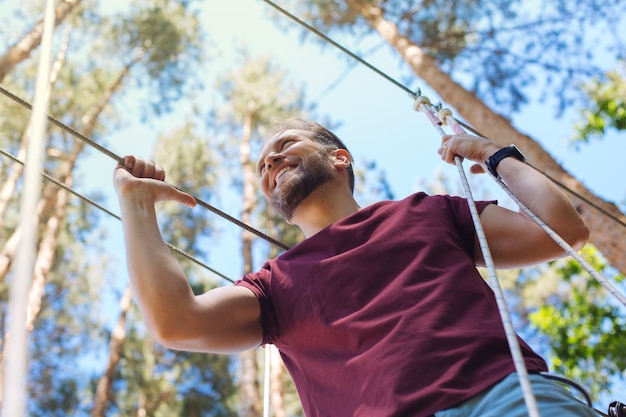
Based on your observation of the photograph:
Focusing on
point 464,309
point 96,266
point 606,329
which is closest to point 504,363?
point 464,309

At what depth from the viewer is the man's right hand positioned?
5.55ft

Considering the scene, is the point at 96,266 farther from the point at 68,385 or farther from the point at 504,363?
the point at 504,363

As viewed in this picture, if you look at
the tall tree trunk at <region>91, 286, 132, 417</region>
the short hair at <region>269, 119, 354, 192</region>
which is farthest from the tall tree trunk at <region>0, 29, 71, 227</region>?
the short hair at <region>269, 119, 354, 192</region>

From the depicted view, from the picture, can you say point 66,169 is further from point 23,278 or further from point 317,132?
point 23,278

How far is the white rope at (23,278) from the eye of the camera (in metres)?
0.68

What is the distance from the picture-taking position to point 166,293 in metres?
1.54

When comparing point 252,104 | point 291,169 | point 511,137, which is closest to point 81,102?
point 252,104

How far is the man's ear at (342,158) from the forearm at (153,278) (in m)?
0.84

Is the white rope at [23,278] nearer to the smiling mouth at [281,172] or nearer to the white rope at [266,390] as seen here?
the smiling mouth at [281,172]

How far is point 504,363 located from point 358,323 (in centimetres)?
34

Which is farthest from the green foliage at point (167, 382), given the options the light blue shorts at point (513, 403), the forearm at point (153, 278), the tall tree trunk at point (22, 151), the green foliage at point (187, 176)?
the light blue shorts at point (513, 403)

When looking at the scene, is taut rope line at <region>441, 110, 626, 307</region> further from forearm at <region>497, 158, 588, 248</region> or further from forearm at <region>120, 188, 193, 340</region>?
forearm at <region>120, 188, 193, 340</region>

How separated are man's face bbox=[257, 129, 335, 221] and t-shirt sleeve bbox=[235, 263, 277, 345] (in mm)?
284

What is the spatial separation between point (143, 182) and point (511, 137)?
4736 millimetres
